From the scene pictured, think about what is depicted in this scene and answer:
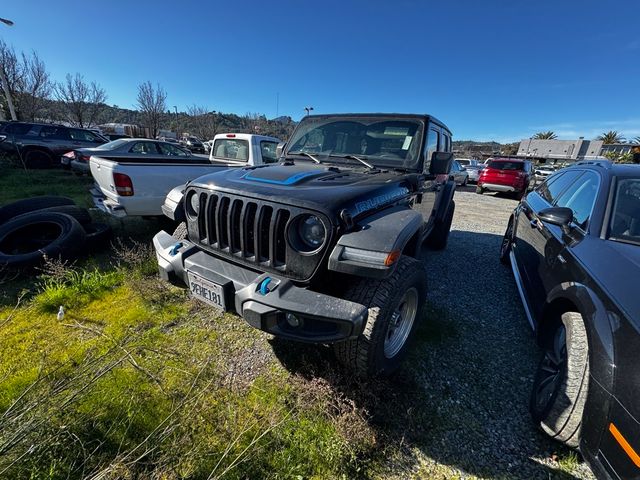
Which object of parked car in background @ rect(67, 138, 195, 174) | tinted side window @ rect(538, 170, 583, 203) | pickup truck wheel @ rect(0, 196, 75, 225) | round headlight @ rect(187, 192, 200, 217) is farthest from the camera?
parked car in background @ rect(67, 138, 195, 174)

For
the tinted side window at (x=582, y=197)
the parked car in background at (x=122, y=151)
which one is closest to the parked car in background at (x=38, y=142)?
the parked car in background at (x=122, y=151)

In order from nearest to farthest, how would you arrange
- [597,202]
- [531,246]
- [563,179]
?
[597,202] < [531,246] < [563,179]

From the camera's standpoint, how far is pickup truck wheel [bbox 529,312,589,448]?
5.45 ft

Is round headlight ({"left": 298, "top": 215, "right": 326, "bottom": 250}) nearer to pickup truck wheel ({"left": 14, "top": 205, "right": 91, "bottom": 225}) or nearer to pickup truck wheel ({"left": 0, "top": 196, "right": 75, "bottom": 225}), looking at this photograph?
pickup truck wheel ({"left": 14, "top": 205, "right": 91, "bottom": 225})

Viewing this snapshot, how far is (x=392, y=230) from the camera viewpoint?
1.92m

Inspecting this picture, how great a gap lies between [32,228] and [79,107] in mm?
30123

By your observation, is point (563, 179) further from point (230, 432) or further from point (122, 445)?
point (122, 445)

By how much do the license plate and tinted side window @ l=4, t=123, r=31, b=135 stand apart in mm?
15134

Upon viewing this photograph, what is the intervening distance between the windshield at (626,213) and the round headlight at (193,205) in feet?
10.4

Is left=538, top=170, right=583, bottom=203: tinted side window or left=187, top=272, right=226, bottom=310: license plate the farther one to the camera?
left=538, top=170, right=583, bottom=203: tinted side window

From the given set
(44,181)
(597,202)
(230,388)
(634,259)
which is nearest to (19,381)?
(230,388)

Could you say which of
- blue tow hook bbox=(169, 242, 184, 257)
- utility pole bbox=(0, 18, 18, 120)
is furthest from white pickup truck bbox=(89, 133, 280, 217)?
utility pole bbox=(0, 18, 18, 120)

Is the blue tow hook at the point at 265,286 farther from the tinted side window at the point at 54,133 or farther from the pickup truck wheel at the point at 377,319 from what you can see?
the tinted side window at the point at 54,133

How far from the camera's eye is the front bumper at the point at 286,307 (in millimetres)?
1655
